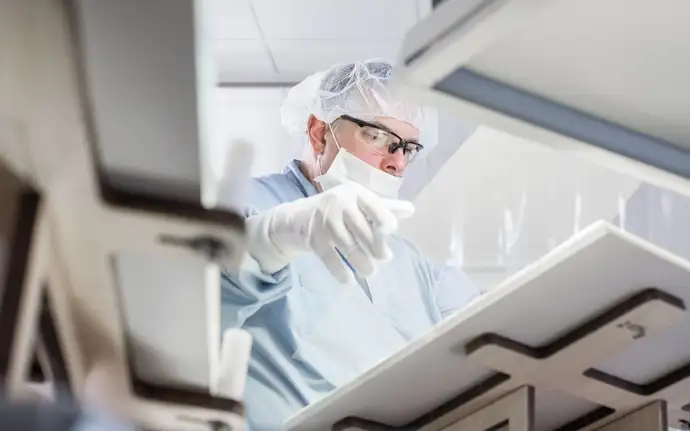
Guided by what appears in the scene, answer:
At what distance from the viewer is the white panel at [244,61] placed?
2.42 metres

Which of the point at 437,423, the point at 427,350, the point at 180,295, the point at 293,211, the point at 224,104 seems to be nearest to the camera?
the point at 180,295

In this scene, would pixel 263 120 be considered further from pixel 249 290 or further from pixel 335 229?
pixel 335 229

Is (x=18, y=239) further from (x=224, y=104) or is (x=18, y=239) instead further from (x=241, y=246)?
(x=224, y=104)

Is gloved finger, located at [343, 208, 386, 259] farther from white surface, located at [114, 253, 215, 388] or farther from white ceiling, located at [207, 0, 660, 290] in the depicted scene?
white ceiling, located at [207, 0, 660, 290]

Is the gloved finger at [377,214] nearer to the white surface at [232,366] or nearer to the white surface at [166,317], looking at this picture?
the white surface at [232,366]

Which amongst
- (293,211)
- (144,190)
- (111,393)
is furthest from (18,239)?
(293,211)

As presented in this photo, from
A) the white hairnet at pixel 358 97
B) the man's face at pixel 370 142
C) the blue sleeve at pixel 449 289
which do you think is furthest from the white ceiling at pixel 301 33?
the blue sleeve at pixel 449 289

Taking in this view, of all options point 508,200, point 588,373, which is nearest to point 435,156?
point 508,200

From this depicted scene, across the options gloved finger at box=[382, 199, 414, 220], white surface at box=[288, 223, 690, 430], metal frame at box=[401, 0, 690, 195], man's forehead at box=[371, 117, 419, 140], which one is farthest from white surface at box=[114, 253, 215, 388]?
man's forehead at box=[371, 117, 419, 140]

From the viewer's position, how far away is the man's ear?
7.06 feet

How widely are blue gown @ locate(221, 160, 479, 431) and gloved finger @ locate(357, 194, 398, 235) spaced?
0.24m

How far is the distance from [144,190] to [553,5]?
34 cm

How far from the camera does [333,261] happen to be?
4.51ft

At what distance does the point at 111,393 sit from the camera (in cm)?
68
